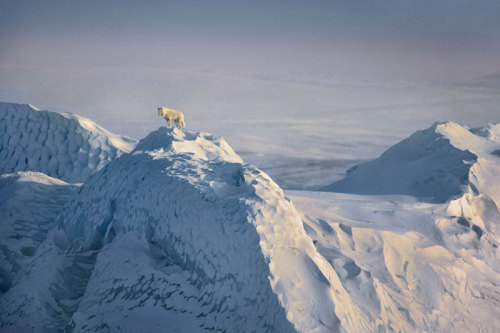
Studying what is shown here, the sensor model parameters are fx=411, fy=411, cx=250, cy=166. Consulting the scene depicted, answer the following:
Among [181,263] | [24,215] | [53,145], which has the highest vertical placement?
[181,263]

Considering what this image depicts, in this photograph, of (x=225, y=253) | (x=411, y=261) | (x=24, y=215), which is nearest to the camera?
(x=225, y=253)

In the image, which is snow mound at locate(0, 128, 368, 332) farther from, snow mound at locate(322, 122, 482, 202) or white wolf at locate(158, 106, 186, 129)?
snow mound at locate(322, 122, 482, 202)

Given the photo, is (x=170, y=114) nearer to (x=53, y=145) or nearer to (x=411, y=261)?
(x=53, y=145)

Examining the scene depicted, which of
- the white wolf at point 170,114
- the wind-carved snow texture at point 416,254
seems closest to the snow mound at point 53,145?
the white wolf at point 170,114

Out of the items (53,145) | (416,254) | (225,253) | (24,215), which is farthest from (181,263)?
(53,145)

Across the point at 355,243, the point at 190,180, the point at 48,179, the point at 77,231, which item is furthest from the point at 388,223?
the point at 48,179

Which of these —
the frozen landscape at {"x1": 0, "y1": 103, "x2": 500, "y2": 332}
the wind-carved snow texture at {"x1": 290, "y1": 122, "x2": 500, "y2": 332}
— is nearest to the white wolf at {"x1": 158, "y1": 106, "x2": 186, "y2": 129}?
the frozen landscape at {"x1": 0, "y1": 103, "x2": 500, "y2": 332}

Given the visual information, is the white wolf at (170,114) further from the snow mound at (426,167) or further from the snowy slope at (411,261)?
the snow mound at (426,167)
